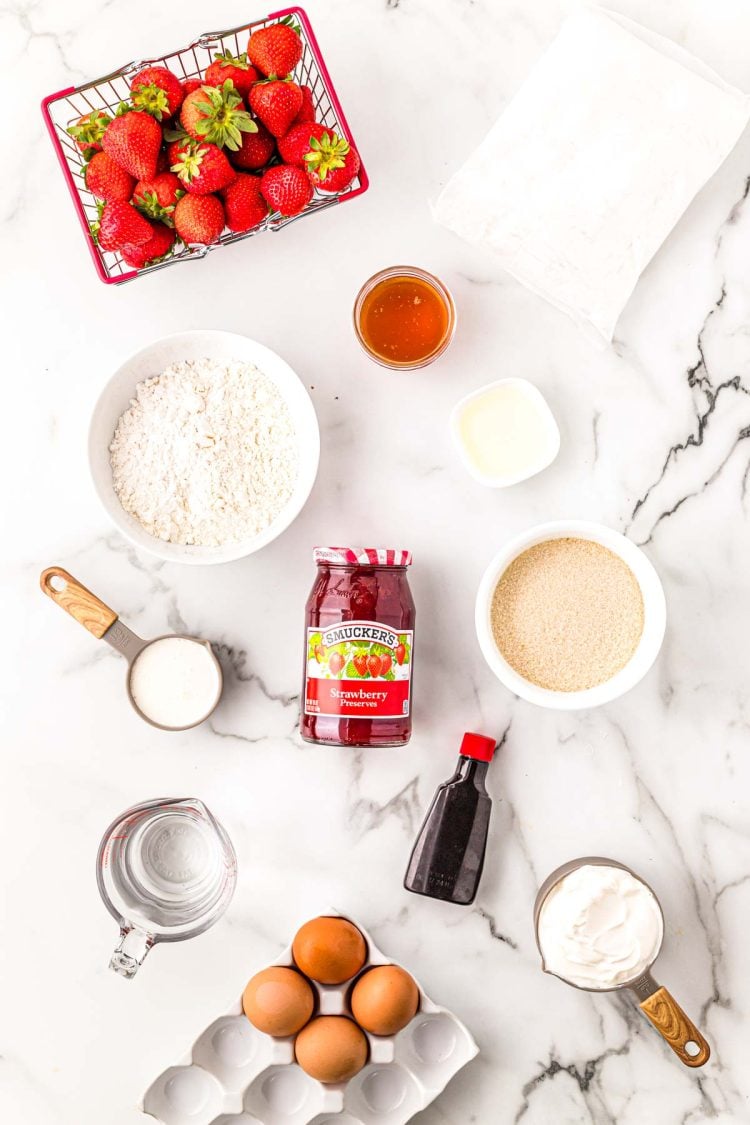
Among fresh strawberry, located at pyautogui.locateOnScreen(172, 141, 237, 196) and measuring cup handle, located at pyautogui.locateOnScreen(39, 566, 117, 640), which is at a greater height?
fresh strawberry, located at pyautogui.locateOnScreen(172, 141, 237, 196)

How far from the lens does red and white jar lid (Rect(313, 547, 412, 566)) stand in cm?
125

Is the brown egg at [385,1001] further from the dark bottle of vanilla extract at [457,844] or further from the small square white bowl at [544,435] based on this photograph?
Result: the small square white bowl at [544,435]

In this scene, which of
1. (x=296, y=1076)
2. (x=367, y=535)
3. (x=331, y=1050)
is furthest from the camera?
(x=367, y=535)

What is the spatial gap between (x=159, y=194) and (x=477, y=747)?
0.92 m

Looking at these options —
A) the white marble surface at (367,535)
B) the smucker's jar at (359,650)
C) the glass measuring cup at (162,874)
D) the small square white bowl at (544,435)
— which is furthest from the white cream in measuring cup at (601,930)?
the small square white bowl at (544,435)

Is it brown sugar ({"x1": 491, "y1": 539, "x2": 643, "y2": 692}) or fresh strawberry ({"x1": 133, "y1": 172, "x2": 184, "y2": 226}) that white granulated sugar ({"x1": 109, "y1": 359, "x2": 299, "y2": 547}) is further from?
brown sugar ({"x1": 491, "y1": 539, "x2": 643, "y2": 692})

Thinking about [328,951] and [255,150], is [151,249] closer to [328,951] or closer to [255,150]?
[255,150]

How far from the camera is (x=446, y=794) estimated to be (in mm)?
1347

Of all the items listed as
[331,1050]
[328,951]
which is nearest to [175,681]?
[328,951]

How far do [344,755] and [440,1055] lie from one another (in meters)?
0.46

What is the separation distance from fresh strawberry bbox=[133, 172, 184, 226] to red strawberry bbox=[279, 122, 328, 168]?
0.52 ft

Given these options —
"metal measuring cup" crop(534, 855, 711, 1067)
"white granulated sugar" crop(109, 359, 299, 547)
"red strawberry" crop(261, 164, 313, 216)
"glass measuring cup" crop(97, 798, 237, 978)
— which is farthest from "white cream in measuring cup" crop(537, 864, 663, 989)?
"red strawberry" crop(261, 164, 313, 216)

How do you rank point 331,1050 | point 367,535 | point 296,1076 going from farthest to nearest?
1. point 367,535
2. point 296,1076
3. point 331,1050

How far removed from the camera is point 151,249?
4.19 ft
